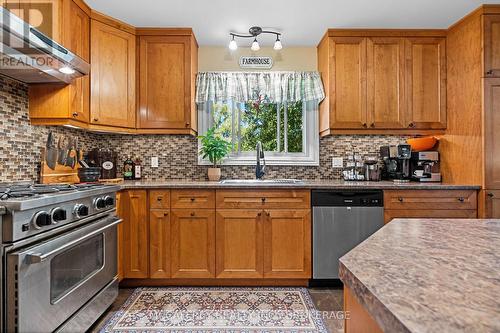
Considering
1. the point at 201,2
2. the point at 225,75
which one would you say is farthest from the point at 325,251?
the point at 201,2

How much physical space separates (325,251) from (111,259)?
165 centimetres

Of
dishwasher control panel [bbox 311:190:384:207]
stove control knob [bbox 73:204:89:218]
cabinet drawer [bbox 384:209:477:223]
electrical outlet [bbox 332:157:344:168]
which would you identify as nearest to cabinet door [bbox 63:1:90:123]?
stove control knob [bbox 73:204:89:218]

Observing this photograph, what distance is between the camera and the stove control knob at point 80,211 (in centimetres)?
177

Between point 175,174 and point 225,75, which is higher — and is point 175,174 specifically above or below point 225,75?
below

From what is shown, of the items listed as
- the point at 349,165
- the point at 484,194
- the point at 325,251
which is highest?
the point at 349,165

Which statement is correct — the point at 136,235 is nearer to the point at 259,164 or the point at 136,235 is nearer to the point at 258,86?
the point at 259,164

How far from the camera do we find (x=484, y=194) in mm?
2467

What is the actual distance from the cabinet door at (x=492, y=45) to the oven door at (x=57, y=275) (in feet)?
10.3

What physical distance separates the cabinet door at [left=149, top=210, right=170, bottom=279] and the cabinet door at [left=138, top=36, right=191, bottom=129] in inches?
33.9

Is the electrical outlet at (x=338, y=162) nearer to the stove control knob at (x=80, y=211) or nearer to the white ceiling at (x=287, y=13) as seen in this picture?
the white ceiling at (x=287, y=13)

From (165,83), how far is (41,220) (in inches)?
69.7

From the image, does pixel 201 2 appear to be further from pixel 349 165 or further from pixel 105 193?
pixel 349 165

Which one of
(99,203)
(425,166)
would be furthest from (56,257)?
(425,166)

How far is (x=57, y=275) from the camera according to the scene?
1.62 metres
